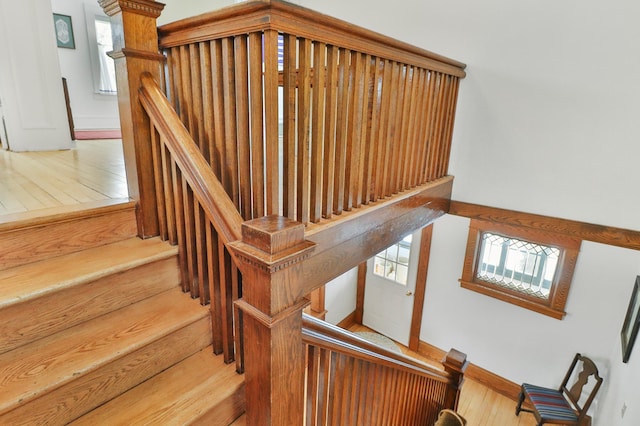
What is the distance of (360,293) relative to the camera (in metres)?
5.46

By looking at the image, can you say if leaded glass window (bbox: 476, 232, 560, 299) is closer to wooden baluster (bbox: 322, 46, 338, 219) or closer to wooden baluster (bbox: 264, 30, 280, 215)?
wooden baluster (bbox: 322, 46, 338, 219)

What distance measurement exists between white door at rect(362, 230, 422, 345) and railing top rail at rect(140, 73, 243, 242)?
365 centimetres

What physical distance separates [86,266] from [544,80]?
126 inches

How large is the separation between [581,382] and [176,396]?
3.87 meters

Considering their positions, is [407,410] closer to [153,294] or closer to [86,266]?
[153,294]

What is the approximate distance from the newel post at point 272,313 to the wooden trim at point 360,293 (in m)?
4.28

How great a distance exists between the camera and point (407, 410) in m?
2.10

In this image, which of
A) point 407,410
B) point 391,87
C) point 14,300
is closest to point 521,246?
point 407,410

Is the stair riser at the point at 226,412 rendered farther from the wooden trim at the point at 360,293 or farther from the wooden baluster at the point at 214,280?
the wooden trim at the point at 360,293

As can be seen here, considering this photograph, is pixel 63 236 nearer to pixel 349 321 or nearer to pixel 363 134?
pixel 363 134

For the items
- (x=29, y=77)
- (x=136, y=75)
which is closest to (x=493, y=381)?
(x=136, y=75)

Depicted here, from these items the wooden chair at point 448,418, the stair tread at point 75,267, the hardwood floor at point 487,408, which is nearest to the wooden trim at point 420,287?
the hardwood floor at point 487,408

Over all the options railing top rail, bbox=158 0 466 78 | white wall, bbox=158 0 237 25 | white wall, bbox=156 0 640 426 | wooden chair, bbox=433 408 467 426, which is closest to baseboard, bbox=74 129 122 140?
white wall, bbox=158 0 237 25

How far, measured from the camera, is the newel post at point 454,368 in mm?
2504
